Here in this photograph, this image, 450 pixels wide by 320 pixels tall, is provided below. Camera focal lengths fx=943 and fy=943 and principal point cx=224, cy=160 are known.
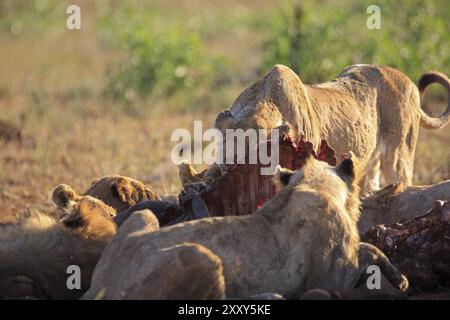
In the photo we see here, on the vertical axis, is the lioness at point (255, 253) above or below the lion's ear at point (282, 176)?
below

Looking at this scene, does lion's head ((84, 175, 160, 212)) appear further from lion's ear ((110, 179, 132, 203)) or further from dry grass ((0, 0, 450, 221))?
dry grass ((0, 0, 450, 221))

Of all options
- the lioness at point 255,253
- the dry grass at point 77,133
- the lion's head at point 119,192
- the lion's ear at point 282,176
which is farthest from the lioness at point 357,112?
the dry grass at point 77,133

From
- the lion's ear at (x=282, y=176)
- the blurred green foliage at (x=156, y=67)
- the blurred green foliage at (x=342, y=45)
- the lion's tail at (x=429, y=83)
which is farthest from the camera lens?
the blurred green foliage at (x=156, y=67)

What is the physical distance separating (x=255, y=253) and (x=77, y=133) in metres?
6.80

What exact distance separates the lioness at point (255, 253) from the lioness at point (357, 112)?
3.59 ft

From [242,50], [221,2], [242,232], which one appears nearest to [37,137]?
[242,232]

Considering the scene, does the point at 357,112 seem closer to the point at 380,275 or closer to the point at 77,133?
the point at 380,275

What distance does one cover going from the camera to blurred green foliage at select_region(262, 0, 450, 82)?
13.3 meters

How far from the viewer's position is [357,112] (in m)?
7.36

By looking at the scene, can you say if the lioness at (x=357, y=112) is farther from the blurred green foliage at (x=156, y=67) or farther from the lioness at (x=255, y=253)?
the blurred green foliage at (x=156, y=67)

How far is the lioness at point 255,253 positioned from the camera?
447cm

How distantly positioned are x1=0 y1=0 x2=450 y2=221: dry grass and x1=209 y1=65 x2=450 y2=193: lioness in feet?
3.94

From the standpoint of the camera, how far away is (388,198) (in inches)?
252
